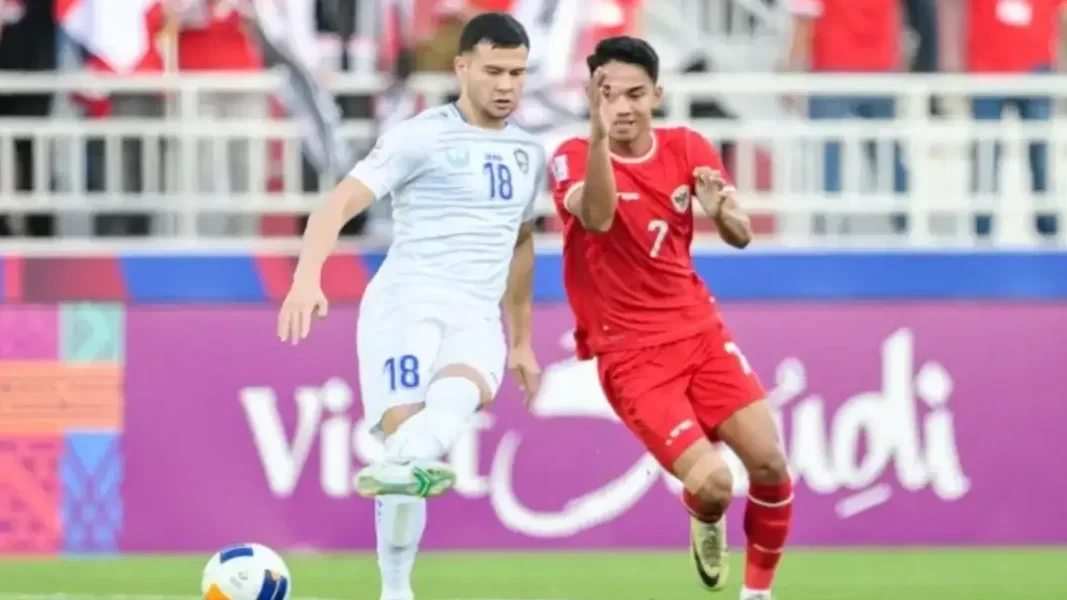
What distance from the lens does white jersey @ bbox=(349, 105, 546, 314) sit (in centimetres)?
1050

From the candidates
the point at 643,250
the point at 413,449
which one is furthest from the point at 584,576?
the point at 413,449

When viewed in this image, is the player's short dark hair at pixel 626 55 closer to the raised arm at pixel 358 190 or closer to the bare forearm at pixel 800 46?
the raised arm at pixel 358 190

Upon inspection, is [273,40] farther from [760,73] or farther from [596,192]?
[596,192]

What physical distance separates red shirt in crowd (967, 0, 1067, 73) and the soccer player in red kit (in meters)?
4.40

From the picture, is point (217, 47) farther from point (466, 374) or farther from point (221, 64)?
point (466, 374)

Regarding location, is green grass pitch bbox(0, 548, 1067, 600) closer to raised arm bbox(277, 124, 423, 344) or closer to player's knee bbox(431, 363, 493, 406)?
player's knee bbox(431, 363, 493, 406)

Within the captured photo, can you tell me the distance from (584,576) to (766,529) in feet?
8.47

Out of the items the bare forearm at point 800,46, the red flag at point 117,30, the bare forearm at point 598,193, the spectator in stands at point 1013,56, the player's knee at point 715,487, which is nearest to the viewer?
the bare forearm at point 598,193

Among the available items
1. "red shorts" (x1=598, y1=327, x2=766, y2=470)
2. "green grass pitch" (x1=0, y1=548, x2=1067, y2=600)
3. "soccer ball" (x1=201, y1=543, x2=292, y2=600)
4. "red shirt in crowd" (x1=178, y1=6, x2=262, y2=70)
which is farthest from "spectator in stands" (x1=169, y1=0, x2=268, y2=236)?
"soccer ball" (x1=201, y1=543, x2=292, y2=600)

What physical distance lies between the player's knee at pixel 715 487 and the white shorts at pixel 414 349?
2.81ft

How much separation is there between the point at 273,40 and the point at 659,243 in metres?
4.35

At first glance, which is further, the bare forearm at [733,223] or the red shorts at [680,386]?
the red shorts at [680,386]

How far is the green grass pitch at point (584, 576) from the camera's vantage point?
12.5 meters

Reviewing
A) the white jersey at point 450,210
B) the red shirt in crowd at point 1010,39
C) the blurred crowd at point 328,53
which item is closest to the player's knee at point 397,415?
the white jersey at point 450,210
